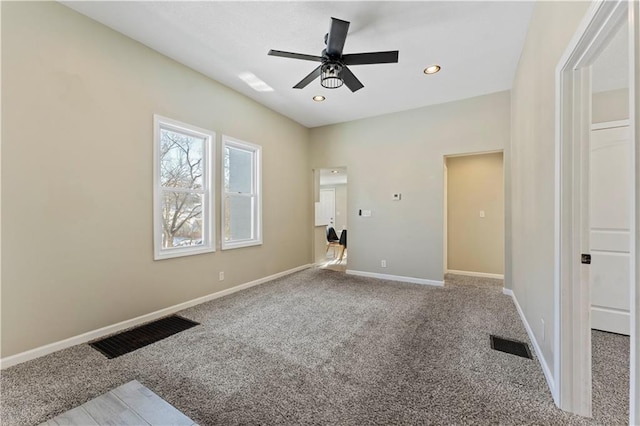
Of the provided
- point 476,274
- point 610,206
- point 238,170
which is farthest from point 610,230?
point 238,170

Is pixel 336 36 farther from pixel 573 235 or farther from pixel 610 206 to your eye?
pixel 610 206

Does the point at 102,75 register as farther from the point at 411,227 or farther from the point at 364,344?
the point at 411,227

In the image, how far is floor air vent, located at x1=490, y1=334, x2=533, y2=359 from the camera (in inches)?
89.7

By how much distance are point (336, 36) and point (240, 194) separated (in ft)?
8.87

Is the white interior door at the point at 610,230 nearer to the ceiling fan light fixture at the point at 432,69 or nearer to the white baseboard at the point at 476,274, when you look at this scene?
the ceiling fan light fixture at the point at 432,69

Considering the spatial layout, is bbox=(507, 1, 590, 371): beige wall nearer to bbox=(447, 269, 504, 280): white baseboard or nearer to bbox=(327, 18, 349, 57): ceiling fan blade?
bbox=(327, 18, 349, 57): ceiling fan blade

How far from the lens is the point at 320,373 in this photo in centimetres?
202

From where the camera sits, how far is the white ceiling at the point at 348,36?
2338 mm

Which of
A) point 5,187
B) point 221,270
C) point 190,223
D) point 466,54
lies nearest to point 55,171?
point 5,187

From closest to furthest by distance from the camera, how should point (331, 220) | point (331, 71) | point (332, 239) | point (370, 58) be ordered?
1. point (370, 58)
2. point (331, 71)
3. point (332, 239)
4. point (331, 220)

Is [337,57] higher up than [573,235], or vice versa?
[337,57]

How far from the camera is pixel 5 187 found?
2.06m

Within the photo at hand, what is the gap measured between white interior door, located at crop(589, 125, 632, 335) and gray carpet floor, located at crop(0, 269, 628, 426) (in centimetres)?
40

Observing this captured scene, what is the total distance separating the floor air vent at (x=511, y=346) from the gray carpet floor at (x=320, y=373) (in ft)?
0.28
